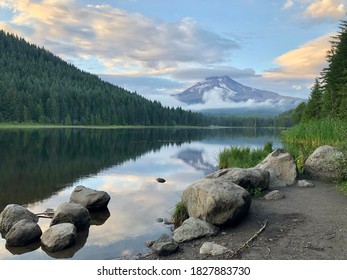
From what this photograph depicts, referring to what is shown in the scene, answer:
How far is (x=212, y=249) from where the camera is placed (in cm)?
1012

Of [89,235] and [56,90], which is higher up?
[56,90]

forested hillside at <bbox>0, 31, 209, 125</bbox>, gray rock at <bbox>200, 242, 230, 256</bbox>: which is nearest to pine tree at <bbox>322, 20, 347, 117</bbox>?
gray rock at <bbox>200, 242, 230, 256</bbox>

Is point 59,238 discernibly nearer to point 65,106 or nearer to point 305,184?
point 305,184

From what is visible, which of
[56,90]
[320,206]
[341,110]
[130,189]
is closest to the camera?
[320,206]

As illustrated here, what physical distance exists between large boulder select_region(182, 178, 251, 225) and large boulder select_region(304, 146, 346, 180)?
7904 mm

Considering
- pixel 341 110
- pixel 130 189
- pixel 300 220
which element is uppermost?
pixel 341 110

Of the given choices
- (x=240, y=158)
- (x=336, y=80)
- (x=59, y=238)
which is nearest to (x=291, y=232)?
(x=59, y=238)

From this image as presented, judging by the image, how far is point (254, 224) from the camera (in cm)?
1271

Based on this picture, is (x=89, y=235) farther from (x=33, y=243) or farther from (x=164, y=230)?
(x=164, y=230)

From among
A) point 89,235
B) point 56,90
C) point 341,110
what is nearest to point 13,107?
point 56,90

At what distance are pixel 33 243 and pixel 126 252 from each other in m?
3.69

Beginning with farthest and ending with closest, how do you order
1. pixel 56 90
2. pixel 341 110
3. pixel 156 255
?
pixel 56 90
pixel 341 110
pixel 156 255

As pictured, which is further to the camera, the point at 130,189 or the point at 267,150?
the point at 267,150

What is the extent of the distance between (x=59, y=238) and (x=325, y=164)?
1437 centimetres
